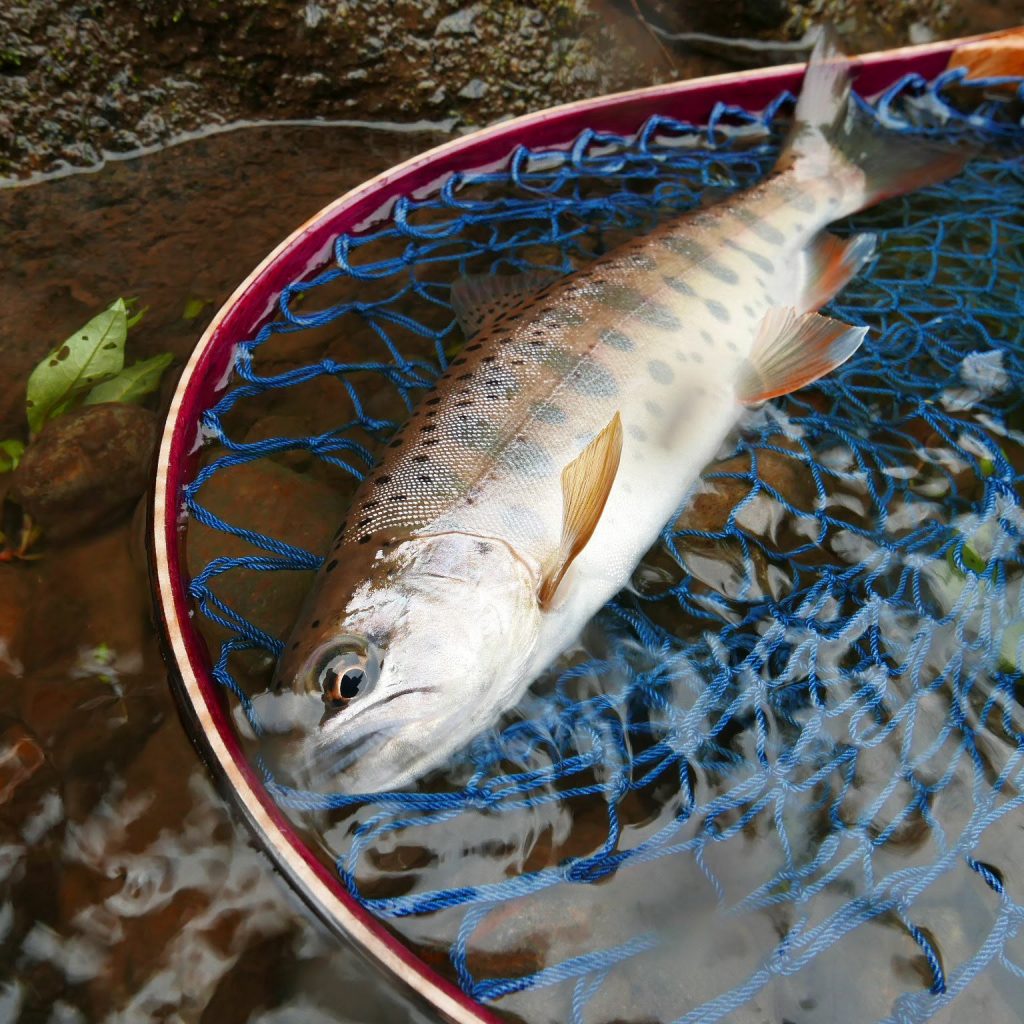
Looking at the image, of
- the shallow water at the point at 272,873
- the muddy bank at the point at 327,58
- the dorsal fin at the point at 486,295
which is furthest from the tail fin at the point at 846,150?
the shallow water at the point at 272,873

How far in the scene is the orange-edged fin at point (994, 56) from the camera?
3.43 m

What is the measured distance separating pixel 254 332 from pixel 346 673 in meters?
1.31

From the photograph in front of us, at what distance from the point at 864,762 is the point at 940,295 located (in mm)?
2027

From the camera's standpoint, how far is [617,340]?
2438mm

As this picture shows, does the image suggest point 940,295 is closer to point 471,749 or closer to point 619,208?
point 619,208

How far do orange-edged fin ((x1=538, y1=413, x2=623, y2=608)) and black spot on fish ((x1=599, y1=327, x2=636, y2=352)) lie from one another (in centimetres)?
42

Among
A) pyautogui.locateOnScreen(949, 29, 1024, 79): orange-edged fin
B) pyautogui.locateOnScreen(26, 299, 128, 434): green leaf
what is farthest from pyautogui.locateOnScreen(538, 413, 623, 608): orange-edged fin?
pyautogui.locateOnScreen(949, 29, 1024, 79): orange-edged fin

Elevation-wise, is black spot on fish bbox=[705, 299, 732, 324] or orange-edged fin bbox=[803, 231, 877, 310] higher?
black spot on fish bbox=[705, 299, 732, 324]

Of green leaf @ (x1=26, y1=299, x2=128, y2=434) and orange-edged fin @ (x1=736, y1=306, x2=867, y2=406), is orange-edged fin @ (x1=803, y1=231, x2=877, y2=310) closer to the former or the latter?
orange-edged fin @ (x1=736, y1=306, x2=867, y2=406)

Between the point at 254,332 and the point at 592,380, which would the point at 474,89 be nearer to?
the point at 254,332

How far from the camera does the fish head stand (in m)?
1.77

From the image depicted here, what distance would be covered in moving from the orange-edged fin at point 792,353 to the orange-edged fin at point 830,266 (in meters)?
0.28

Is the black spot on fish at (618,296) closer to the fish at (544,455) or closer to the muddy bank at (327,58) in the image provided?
the fish at (544,455)

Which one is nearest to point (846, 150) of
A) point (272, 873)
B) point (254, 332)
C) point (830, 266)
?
point (830, 266)
